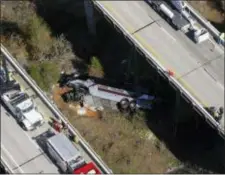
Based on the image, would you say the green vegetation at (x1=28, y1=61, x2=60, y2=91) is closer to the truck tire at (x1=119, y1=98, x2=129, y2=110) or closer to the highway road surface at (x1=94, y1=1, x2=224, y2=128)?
the truck tire at (x1=119, y1=98, x2=129, y2=110)

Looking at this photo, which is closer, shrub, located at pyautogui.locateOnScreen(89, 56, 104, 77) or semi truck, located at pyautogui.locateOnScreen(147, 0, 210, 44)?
semi truck, located at pyautogui.locateOnScreen(147, 0, 210, 44)

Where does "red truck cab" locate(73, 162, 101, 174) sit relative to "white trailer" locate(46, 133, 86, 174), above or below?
below

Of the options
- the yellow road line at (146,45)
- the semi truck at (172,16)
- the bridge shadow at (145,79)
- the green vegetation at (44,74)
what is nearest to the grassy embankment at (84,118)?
the green vegetation at (44,74)

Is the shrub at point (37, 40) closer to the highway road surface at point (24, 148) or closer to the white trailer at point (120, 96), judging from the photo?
Result: the white trailer at point (120, 96)

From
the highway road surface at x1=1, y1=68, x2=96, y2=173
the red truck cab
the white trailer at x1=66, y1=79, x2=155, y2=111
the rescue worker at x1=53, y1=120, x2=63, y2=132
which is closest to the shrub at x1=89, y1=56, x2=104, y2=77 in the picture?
the white trailer at x1=66, y1=79, x2=155, y2=111

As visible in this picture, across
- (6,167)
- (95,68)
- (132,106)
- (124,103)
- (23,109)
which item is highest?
(23,109)

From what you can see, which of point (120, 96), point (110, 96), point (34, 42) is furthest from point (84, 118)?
point (34, 42)

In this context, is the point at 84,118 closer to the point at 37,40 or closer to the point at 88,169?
the point at 37,40

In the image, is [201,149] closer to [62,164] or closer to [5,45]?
[62,164]
